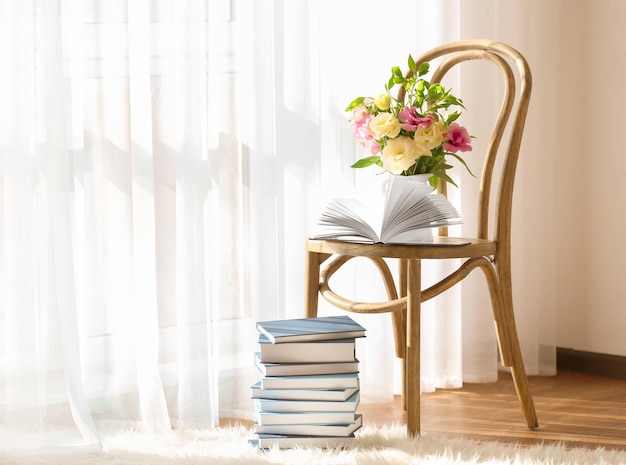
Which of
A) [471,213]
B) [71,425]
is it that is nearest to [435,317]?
[471,213]

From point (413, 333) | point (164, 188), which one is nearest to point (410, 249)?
point (413, 333)

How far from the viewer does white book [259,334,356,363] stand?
217 centimetres

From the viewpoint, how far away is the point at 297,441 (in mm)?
2162

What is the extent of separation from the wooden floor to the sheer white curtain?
0.19 m

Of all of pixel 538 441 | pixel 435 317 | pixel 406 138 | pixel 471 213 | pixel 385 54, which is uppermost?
pixel 385 54

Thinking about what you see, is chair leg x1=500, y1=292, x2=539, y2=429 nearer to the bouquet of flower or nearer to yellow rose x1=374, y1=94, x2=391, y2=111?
the bouquet of flower

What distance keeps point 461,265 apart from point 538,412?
50cm

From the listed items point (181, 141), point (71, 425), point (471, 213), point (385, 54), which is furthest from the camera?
point (471, 213)

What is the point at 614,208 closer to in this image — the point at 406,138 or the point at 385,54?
the point at 385,54

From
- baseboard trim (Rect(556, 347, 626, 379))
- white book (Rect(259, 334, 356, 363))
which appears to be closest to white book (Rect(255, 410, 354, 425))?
white book (Rect(259, 334, 356, 363))

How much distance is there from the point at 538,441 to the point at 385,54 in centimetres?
115

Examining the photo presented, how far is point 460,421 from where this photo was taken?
8.27 feet

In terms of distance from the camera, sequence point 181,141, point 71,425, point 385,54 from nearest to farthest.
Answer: point 71,425 → point 181,141 → point 385,54

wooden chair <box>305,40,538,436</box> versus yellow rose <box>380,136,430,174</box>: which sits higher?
yellow rose <box>380,136,430,174</box>
